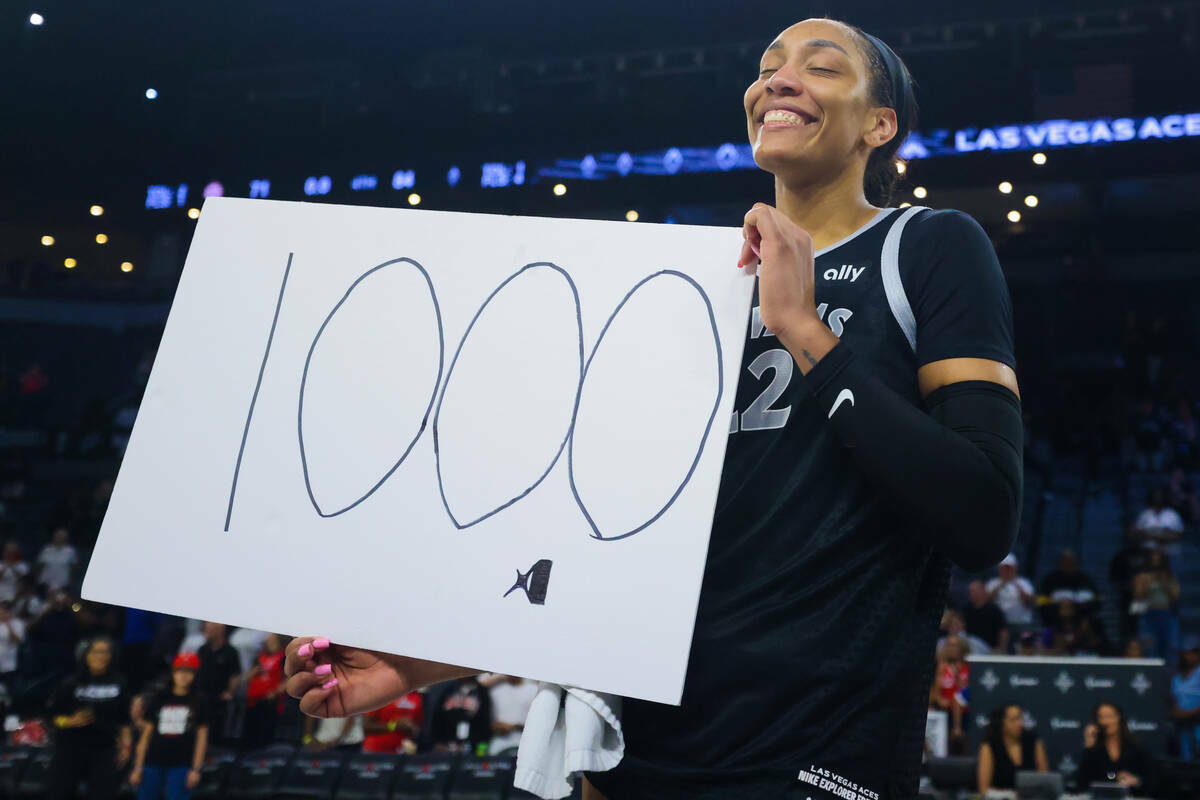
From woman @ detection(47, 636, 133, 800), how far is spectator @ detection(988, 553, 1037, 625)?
269 inches

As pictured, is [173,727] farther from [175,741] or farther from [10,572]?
[10,572]

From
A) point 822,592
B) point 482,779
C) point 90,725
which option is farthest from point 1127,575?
point 822,592

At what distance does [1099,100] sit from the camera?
42.3 feet

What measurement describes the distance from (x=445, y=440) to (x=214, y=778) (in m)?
7.09

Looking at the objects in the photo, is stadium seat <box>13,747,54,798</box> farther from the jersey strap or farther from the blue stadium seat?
the jersey strap

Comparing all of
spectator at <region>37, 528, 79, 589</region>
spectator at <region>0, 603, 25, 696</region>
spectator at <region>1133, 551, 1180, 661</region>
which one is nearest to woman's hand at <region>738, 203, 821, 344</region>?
spectator at <region>1133, 551, 1180, 661</region>

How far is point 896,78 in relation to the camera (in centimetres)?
154

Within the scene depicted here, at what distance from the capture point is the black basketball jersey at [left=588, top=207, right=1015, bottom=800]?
1.17 m

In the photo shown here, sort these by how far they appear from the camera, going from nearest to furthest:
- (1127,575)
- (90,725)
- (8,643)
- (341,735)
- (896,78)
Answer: (896,78) → (90,725) → (341,735) → (8,643) → (1127,575)

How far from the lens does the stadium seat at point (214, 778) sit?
7457 millimetres

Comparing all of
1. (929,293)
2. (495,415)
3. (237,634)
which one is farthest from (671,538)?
(237,634)

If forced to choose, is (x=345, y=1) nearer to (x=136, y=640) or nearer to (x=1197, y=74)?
(x=136, y=640)

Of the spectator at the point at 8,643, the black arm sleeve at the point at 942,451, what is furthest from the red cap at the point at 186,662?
the black arm sleeve at the point at 942,451

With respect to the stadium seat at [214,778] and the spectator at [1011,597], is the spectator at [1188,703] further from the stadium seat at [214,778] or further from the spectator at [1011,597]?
the stadium seat at [214,778]
